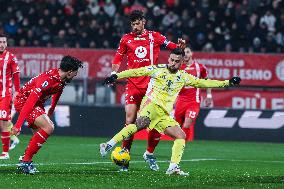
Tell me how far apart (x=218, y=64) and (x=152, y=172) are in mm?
12012

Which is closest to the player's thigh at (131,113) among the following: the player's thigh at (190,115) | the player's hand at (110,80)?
the player's hand at (110,80)

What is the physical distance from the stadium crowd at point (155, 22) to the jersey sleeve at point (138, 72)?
43.9ft

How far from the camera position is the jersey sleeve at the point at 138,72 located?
12.9 metres

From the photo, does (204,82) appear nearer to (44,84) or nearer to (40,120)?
(44,84)

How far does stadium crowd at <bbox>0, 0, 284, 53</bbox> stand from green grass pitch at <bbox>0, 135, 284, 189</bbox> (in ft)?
18.3

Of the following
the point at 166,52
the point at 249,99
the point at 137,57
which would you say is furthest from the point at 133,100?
the point at 166,52

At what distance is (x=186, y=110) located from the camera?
725 inches

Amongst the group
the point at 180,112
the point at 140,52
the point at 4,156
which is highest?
the point at 140,52

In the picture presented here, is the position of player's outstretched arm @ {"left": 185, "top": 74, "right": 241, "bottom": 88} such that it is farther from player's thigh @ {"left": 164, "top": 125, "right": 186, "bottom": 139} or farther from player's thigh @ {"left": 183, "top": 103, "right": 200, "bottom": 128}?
player's thigh @ {"left": 183, "top": 103, "right": 200, "bottom": 128}

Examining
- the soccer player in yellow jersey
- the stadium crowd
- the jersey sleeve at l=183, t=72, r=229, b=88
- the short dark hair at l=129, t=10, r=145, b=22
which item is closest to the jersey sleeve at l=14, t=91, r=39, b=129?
the soccer player in yellow jersey

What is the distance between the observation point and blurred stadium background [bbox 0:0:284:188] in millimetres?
23250

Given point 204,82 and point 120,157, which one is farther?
point 204,82

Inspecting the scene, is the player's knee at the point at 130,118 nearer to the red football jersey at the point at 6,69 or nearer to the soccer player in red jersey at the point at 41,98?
the soccer player in red jersey at the point at 41,98

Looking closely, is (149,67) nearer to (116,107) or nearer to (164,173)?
(164,173)
